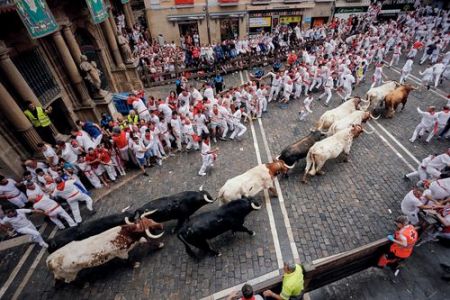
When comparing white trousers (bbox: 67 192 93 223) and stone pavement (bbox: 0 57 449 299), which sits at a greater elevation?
white trousers (bbox: 67 192 93 223)

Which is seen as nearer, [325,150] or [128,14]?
[325,150]

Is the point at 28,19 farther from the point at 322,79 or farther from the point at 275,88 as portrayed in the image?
the point at 322,79

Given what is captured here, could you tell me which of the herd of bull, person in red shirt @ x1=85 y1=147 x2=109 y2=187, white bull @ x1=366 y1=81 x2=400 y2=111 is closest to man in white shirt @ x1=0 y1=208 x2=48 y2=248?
the herd of bull

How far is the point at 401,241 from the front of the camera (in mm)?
5484

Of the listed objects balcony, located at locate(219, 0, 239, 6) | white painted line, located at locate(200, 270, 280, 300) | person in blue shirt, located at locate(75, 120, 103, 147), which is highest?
balcony, located at locate(219, 0, 239, 6)

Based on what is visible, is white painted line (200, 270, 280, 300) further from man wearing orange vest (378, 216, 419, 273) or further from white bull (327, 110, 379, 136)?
white bull (327, 110, 379, 136)

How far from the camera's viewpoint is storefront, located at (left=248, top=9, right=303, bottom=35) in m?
25.6

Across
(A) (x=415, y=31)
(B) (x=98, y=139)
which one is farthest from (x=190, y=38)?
(A) (x=415, y=31)

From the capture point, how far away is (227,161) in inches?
419

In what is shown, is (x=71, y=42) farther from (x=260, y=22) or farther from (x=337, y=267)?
(x=260, y=22)

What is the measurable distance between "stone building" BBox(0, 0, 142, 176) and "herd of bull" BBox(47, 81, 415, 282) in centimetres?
517

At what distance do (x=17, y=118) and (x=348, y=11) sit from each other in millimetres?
30972

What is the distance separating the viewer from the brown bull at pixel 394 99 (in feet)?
40.4

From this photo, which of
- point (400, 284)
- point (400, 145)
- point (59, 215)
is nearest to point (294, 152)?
point (400, 284)
